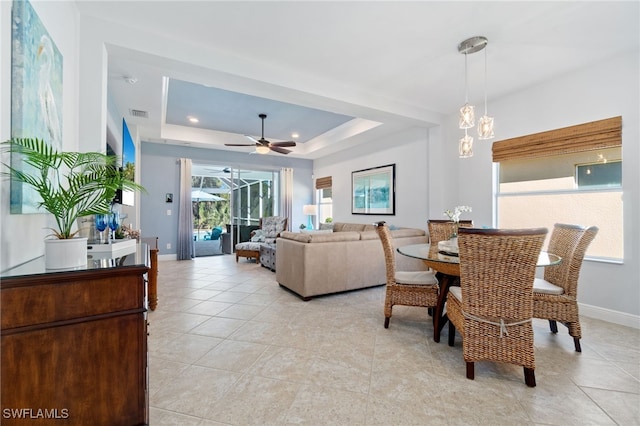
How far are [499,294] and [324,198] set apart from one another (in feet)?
21.4

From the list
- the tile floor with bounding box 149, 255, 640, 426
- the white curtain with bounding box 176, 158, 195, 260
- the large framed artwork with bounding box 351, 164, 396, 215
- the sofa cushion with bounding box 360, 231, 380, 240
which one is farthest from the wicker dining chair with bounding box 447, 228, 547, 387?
the white curtain with bounding box 176, 158, 195, 260

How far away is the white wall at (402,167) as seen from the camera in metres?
5.07

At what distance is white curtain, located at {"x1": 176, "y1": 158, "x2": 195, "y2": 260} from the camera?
21.3 feet

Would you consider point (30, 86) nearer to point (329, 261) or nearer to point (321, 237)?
point (321, 237)

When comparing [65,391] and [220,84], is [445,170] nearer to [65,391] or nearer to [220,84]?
[220,84]

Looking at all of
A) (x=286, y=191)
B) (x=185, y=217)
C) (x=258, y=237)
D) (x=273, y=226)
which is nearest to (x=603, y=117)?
(x=273, y=226)

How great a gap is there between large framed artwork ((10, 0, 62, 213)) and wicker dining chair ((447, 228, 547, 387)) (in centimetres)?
245

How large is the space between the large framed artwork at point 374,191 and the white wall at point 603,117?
219cm

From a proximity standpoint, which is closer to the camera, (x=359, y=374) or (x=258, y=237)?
(x=359, y=374)

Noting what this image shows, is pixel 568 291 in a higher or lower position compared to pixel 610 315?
higher

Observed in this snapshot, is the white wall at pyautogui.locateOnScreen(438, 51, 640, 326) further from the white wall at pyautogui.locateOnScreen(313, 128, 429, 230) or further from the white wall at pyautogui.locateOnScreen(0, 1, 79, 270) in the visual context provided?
the white wall at pyautogui.locateOnScreen(0, 1, 79, 270)

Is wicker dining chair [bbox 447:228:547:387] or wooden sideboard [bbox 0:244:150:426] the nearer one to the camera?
wooden sideboard [bbox 0:244:150:426]

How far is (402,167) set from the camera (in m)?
5.50

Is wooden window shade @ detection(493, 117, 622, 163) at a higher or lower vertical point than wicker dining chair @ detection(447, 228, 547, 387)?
higher
